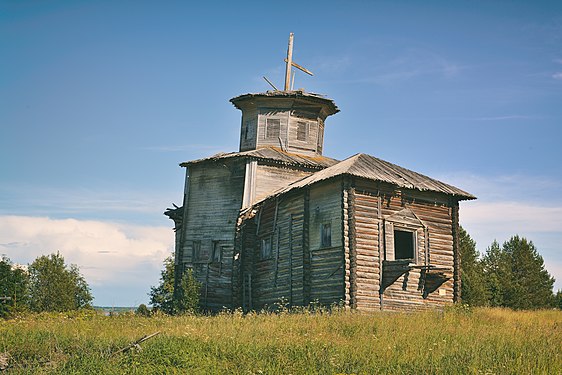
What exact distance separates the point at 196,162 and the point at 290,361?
21540 mm

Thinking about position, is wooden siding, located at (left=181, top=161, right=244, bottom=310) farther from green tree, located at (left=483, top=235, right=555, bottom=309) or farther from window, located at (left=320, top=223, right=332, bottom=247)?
green tree, located at (left=483, top=235, right=555, bottom=309)

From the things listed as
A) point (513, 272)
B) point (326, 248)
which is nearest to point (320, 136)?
point (326, 248)

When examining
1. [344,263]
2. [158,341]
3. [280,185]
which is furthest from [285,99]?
[158,341]

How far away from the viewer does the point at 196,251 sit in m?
32.2

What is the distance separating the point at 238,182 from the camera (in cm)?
3144

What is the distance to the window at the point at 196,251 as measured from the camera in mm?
31969

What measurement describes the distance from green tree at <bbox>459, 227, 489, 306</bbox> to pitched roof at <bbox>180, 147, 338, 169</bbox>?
10918mm

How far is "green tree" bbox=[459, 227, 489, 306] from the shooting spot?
37156mm

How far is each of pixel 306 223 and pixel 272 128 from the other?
1055 cm

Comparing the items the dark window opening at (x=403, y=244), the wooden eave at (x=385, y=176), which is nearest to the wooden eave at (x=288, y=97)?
the wooden eave at (x=385, y=176)

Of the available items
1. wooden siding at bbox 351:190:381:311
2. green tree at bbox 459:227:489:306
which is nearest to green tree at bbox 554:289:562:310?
green tree at bbox 459:227:489:306

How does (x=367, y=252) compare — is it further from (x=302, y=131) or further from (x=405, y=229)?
(x=302, y=131)

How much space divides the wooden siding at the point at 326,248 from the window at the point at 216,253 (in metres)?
7.43

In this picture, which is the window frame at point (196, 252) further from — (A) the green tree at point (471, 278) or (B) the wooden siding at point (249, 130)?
(A) the green tree at point (471, 278)
